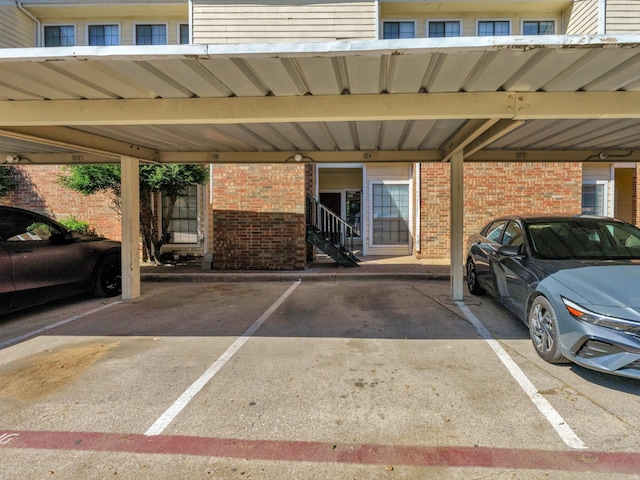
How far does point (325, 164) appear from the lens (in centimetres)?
946

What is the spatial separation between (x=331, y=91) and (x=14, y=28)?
11.1 meters

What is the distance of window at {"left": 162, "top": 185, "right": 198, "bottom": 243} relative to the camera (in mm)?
11656

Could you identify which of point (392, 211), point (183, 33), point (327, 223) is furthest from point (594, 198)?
point (183, 33)

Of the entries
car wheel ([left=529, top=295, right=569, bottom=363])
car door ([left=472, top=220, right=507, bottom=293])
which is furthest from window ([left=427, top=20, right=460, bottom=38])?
car wheel ([left=529, top=295, right=569, bottom=363])

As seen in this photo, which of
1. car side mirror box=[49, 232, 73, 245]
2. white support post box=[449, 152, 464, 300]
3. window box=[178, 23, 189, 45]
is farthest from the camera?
window box=[178, 23, 189, 45]

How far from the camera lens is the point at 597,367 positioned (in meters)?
3.13

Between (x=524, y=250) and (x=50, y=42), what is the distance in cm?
1334

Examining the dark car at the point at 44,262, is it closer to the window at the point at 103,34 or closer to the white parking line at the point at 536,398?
the white parking line at the point at 536,398

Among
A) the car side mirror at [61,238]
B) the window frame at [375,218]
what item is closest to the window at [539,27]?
the window frame at [375,218]

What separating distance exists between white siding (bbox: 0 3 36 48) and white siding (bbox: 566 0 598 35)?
14.6 meters

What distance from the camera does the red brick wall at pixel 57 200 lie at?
11.5 metres

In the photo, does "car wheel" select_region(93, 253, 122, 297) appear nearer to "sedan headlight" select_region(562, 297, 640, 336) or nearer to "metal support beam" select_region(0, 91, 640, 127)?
"metal support beam" select_region(0, 91, 640, 127)

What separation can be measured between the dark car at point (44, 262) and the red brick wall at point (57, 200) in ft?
16.9

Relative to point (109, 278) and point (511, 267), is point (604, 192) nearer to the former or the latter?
point (511, 267)
